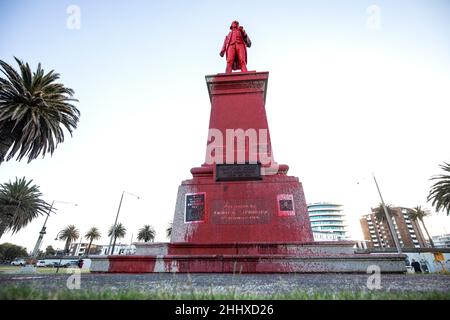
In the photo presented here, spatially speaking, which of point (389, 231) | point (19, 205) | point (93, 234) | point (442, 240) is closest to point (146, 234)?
point (93, 234)

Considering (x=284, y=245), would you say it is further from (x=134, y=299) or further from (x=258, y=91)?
(x=258, y=91)

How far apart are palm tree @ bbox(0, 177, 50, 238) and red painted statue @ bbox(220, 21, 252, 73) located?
2691cm

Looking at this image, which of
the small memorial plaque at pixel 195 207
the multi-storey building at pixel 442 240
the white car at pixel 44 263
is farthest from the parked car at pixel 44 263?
the multi-storey building at pixel 442 240

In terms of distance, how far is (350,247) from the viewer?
638 cm

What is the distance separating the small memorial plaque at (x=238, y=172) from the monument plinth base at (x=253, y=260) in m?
2.33

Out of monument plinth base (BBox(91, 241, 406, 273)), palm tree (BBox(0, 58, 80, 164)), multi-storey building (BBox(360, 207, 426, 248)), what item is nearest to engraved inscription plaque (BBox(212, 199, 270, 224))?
monument plinth base (BBox(91, 241, 406, 273))

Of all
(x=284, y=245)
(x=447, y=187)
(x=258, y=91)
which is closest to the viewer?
(x=284, y=245)

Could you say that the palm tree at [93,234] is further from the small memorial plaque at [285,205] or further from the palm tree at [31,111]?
the small memorial plaque at [285,205]

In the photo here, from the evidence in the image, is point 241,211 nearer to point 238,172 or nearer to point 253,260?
point 238,172

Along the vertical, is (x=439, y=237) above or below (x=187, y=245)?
above

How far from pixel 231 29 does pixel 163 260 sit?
39.8 feet

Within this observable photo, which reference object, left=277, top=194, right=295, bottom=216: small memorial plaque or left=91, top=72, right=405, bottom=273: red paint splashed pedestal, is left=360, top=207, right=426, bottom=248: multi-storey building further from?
left=277, top=194, right=295, bottom=216: small memorial plaque
